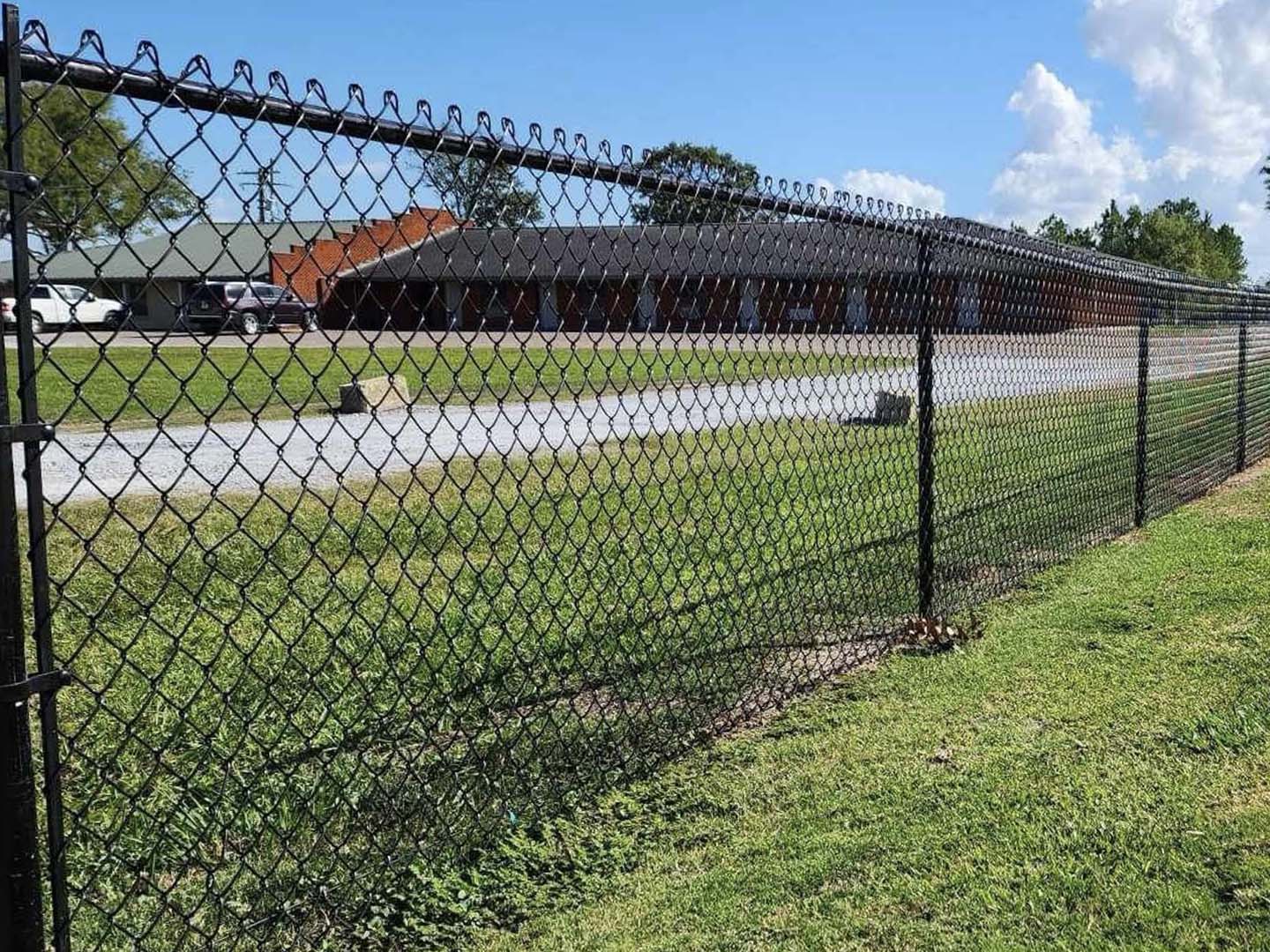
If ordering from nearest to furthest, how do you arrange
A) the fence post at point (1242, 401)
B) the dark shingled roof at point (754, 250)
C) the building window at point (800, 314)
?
the dark shingled roof at point (754, 250), the building window at point (800, 314), the fence post at point (1242, 401)

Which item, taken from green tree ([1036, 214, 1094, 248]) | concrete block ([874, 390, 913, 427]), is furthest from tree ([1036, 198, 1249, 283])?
concrete block ([874, 390, 913, 427])

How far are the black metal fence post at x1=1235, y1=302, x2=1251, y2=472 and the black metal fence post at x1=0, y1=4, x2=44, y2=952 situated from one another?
9.50 metres

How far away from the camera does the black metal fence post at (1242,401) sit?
943cm

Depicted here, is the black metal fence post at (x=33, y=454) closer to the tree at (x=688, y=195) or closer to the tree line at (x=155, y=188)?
the tree line at (x=155, y=188)

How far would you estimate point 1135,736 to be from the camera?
3715 millimetres

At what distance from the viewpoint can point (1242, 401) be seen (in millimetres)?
9406

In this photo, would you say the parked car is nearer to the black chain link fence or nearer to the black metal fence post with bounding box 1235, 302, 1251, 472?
the black chain link fence

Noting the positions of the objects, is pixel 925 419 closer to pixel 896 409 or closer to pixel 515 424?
pixel 515 424

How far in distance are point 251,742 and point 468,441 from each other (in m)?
7.77

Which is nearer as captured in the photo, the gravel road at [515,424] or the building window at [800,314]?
the building window at [800,314]

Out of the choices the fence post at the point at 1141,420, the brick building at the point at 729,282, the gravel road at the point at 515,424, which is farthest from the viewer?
the fence post at the point at 1141,420

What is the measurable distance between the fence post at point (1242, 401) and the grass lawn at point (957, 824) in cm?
543

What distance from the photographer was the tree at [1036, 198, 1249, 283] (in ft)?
188

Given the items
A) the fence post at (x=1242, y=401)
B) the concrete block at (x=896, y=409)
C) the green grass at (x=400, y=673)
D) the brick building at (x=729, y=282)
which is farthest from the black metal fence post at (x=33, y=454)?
the concrete block at (x=896, y=409)
